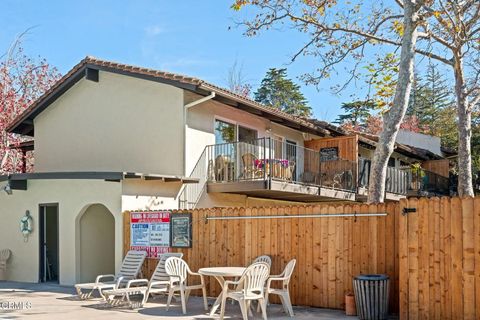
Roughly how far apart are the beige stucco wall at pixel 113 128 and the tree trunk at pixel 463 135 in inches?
349

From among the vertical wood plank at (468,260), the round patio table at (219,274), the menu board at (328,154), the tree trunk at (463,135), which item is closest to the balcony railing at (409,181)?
the menu board at (328,154)

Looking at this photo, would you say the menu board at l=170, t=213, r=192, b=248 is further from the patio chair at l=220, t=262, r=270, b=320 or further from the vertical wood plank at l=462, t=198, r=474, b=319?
the vertical wood plank at l=462, t=198, r=474, b=319

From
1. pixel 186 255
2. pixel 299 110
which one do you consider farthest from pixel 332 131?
pixel 299 110

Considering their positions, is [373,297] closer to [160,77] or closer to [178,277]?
[178,277]

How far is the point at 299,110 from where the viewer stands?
4572 cm

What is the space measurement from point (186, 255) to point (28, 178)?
4.75 metres

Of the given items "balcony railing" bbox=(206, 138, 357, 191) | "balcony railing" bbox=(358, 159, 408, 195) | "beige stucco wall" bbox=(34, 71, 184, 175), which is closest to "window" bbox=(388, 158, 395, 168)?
"balcony railing" bbox=(358, 159, 408, 195)

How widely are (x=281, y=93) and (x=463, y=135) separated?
1213 inches

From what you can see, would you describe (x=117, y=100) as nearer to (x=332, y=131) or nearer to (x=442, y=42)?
(x=332, y=131)

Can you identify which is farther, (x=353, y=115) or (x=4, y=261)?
(x=353, y=115)

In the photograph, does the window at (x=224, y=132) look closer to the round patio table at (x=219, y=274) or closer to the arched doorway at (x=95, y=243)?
the arched doorway at (x=95, y=243)

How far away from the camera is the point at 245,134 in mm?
17094

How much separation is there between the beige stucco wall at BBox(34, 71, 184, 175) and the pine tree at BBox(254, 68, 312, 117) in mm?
29895

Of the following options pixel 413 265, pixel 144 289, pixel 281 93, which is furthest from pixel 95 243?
pixel 281 93
